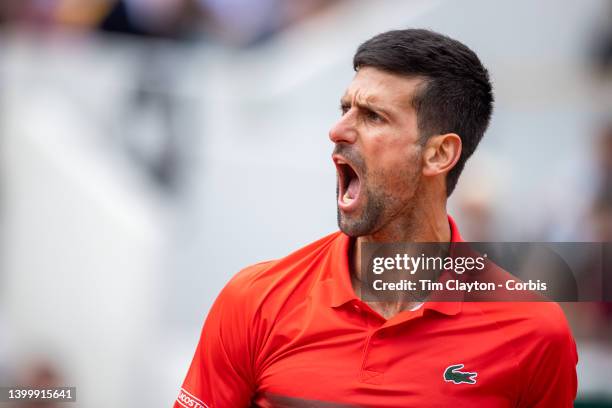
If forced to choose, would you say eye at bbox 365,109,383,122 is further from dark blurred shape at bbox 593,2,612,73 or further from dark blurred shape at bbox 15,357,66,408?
dark blurred shape at bbox 593,2,612,73

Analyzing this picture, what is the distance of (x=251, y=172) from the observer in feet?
26.1

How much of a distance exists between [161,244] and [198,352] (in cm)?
455

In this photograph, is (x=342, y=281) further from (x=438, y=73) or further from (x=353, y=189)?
(x=438, y=73)

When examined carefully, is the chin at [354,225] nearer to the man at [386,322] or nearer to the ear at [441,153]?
the man at [386,322]

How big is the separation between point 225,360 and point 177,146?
18.0ft

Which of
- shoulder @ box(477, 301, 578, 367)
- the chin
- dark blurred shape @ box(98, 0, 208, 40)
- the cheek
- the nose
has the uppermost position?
dark blurred shape @ box(98, 0, 208, 40)

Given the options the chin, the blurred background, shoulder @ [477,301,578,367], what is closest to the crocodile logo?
shoulder @ [477,301,578,367]

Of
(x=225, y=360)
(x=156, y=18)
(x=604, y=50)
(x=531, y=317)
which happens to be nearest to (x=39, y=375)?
(x=225, y=360)

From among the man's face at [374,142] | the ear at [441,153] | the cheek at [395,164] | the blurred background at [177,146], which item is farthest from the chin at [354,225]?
the blurred background at [177,146]

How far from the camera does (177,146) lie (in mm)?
8086

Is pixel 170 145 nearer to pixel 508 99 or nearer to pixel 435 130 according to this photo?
pixel 508 99

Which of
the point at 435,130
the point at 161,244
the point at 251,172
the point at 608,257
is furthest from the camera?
the point at 251,172

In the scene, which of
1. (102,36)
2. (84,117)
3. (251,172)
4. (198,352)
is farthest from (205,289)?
(198,352)

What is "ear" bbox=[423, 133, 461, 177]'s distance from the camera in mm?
2785
